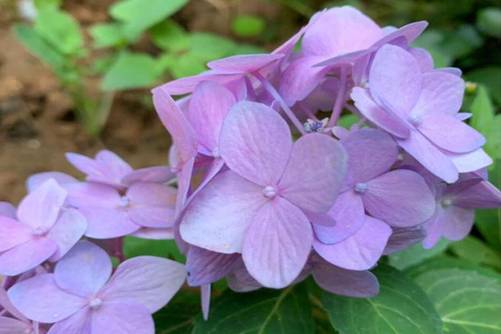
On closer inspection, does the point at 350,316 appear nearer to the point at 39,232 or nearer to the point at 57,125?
the point at 39,232

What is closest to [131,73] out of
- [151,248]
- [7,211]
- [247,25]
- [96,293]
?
[247,25]

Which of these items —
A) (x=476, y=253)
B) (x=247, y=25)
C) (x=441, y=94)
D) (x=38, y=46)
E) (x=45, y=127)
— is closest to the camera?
(x=441, y=94)

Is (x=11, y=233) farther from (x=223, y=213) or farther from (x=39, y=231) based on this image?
(x=223, y=213)

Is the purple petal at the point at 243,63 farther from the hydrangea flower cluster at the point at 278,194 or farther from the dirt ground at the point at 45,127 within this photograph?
the dirt ground at the point at 45,127

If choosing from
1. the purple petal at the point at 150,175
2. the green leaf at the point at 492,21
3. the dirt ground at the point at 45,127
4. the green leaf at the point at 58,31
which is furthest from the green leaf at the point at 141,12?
the purple petal at the point at 150,175

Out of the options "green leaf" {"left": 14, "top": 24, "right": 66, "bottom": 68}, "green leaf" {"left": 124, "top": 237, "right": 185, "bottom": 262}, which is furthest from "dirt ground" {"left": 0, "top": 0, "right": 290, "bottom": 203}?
"green leaf" {"left": 124, "top": 237, "right": 185, "bottom": 262}

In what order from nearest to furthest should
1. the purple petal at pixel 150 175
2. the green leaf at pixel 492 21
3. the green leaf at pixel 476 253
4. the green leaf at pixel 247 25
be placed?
the purple petal at pixel 150 175 < the green leaf at pixel 476 253 < the green leaf at pixel 492 21 < the green leaf at pixel 247 25
